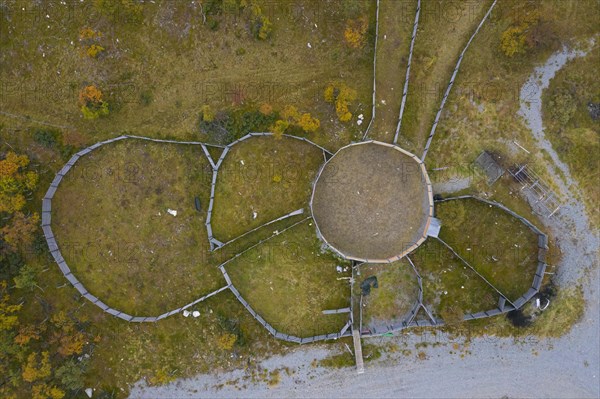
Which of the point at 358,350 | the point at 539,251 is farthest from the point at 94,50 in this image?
the point at 539,251

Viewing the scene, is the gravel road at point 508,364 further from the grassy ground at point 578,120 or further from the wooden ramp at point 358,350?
the wooden ramp at point 358,350

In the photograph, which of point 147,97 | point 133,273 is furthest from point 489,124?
point 133,273

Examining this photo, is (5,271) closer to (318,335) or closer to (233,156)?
(233,156)

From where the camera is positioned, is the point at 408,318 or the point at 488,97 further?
the point at 408,318

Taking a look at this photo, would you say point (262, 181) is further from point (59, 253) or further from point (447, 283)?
point (59, 253)

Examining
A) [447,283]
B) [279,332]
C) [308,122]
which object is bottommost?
[279,332]

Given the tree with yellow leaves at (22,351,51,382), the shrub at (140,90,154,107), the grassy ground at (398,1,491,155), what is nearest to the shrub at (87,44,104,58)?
the shrub at (140,90,154,107)

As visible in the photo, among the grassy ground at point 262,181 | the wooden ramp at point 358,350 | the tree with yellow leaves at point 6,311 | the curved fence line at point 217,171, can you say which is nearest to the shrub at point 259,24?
the curved fence line at point 217,171
